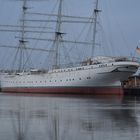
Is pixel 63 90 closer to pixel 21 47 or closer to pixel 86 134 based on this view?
pixel 21 47

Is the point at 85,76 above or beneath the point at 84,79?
above

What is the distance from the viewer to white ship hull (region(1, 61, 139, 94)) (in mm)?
81062

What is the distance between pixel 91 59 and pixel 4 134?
7083 centimetres

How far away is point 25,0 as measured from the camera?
11225cm

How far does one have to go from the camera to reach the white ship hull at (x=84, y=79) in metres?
81.1

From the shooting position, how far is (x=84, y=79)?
85000mm

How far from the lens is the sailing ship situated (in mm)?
81375

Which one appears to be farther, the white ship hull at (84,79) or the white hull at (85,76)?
the white ship hull at (84,79)

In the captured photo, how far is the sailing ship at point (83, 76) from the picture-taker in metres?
81.4

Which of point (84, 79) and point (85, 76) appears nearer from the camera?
point (84, 79)

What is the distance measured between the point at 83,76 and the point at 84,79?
0.93 meters

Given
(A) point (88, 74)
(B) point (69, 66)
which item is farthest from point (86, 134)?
(B) point (69, 66)

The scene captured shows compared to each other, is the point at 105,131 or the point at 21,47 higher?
the point at 21,47

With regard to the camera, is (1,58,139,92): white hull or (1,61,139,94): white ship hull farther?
(1,61,139,94): white ship hull
